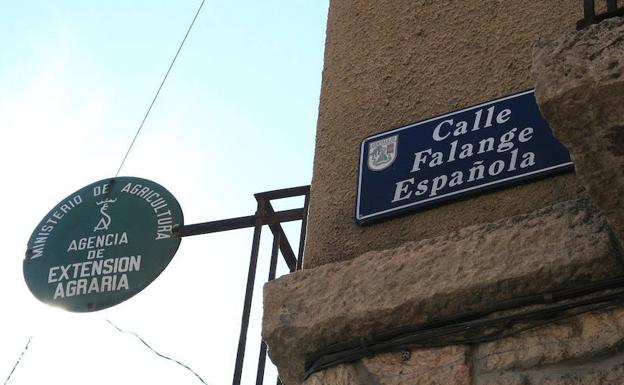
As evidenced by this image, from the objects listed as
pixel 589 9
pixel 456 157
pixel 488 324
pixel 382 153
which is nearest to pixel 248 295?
pixel 382 153

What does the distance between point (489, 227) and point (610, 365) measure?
1.50ft

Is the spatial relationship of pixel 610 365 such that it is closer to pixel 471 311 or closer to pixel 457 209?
pixel 471 311

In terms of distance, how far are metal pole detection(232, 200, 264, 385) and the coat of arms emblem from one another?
3.15ft

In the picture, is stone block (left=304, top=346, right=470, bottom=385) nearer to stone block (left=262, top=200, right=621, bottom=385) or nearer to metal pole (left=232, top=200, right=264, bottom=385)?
stone block (left=262, top=200, right=621, bottom=385)

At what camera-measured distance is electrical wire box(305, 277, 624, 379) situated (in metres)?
2.03

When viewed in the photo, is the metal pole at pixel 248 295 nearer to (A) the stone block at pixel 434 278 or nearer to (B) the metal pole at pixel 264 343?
(B) the metal pole at pixel 264 343

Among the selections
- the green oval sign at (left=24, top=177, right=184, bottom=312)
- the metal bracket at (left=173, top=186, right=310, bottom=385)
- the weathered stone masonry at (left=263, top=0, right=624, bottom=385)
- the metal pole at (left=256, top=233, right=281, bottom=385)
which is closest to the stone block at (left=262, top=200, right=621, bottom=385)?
the weathered stone masonry at (left=263, top=0, right=624, bottom=385)

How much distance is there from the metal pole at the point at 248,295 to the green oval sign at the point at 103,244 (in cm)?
37

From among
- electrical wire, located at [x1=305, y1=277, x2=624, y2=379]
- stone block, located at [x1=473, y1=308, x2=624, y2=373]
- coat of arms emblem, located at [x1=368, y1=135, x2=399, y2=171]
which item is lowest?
stone block, located at [x1=473, y1=308, x2=624, y2=373]

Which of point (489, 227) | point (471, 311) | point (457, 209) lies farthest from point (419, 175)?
point (471, 311)

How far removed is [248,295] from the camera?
11.4 feet

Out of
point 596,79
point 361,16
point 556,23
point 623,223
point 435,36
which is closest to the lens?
point 596,79

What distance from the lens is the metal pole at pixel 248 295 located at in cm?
318

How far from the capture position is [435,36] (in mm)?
2893
